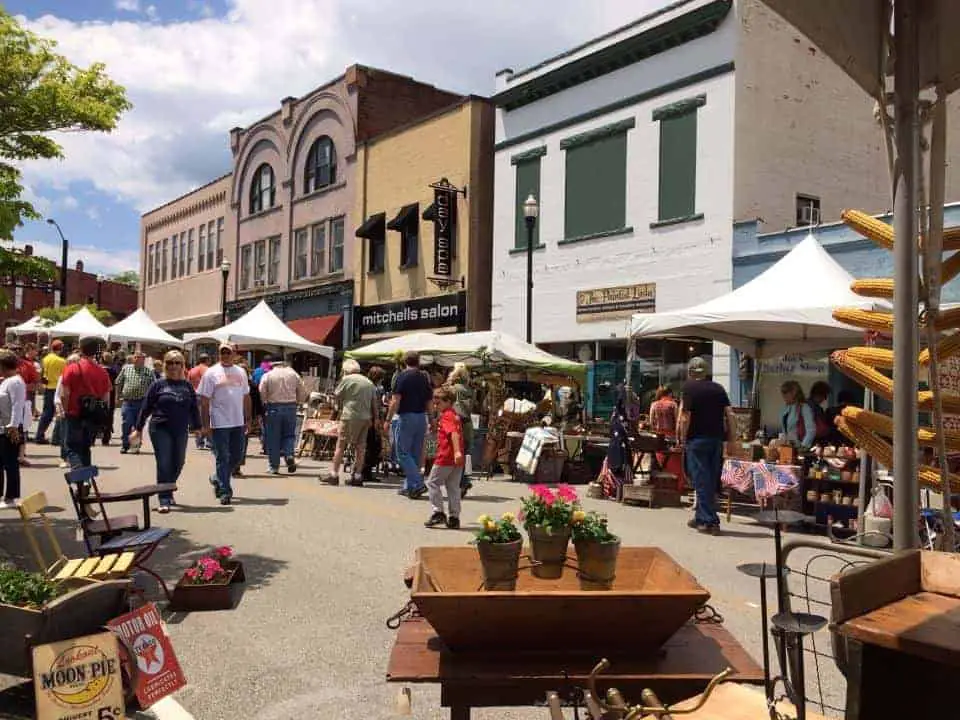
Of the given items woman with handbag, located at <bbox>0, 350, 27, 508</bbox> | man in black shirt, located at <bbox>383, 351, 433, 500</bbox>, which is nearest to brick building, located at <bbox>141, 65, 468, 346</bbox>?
man in black shirt, located at <bbox>383, 351, 433, 500</bbox>

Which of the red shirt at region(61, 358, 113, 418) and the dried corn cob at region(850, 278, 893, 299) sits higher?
the dried corn cob at region(850, 278, 893, 299)

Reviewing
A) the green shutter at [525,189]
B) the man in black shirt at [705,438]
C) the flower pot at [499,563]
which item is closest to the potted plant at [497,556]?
the flower pot at [499,563]

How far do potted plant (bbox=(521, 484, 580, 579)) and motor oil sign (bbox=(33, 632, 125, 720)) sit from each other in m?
1.96

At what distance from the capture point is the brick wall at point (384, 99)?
27.4m

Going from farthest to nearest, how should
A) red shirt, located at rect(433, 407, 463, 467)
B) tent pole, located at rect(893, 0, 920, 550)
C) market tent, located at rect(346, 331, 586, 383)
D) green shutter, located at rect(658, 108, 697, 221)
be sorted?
green shutter, located at rect(658, 108, 697, 221) < market tent, located at rect(346, 331, 586, 383) < red shirt, located at rect(433, 407, 463, 467) < tent pole, located at rect(893, 0, 920, 550)

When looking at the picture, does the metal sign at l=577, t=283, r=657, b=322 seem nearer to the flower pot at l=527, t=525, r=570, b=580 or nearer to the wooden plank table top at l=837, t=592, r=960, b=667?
the flower pot at l=527, t=525, r=570, b=580

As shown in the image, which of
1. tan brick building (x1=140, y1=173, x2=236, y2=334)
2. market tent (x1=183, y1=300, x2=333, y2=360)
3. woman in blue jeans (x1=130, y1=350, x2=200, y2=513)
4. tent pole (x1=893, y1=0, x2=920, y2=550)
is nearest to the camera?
tent pole (x1=893, y1=0, x2=920, y2=550)

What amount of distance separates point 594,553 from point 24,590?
273 centimetres

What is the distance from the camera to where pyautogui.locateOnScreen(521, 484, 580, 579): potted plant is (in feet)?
12.7

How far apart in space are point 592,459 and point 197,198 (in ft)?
101

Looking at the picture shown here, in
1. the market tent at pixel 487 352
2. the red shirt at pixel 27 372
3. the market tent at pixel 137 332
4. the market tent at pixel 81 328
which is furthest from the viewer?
the market tent at pixel 137 332

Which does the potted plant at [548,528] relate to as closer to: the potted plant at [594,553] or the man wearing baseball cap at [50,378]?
the potted plant at [594,553]

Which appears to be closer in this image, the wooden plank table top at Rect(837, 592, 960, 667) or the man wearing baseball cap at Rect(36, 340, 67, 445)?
the wooden plank table top at Rect(837, 592, 960, 667)

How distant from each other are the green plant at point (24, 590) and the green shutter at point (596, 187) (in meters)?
16.0
